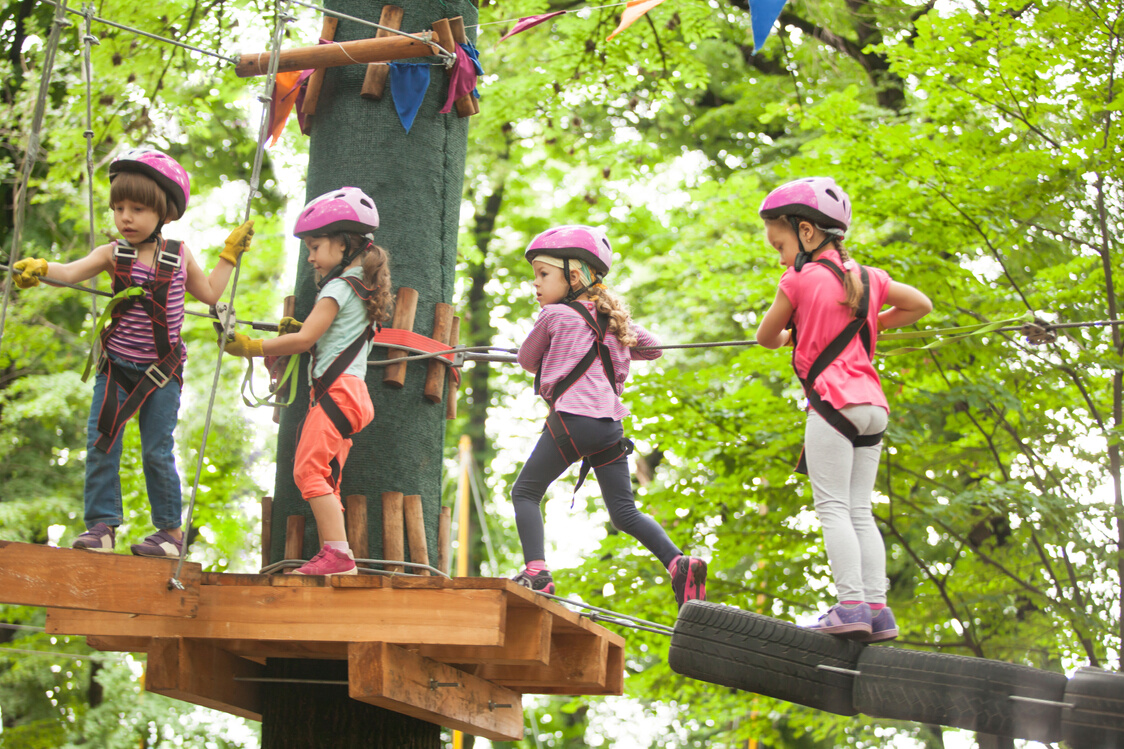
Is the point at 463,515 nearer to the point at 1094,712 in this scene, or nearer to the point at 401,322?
the point at 401,322

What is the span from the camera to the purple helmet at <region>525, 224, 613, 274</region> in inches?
189

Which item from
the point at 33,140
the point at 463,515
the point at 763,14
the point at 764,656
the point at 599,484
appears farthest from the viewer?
the point at 463,515

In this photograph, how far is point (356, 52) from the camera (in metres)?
4.70

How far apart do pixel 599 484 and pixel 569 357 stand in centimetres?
58

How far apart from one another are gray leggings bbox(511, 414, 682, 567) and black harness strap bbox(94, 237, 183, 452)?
1.50 meters

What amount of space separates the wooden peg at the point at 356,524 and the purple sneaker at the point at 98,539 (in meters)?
0.87

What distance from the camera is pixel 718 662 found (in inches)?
159

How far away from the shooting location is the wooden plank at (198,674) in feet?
12.4

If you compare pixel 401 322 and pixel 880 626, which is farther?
pixel 401 322

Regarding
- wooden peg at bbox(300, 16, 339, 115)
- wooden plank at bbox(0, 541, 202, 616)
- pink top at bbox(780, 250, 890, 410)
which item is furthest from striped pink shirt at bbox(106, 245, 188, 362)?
pink top at bbox(780, 250, 890, 410)

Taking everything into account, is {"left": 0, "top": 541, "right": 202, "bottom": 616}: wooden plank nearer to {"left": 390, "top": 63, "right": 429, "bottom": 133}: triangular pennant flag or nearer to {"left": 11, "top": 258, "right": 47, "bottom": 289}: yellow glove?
{"left": 11, "top": 258, "right": 47, "bottom": 289}: yellow glove

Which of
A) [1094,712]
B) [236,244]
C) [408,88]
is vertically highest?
[408,88]

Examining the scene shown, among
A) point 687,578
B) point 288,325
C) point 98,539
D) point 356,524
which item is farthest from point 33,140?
point 687,578

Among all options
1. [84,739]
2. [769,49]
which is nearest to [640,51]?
[769,49]
